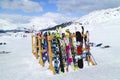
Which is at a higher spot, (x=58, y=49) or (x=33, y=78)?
(x=58, y=49)

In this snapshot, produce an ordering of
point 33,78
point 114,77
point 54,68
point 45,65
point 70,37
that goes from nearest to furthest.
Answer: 1. point 114,77
2. point 33,78
3. point 54,68
4. point 70,37
5. point 45,65

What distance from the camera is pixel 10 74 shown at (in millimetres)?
15109

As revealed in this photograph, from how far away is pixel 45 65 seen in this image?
57.7 feet

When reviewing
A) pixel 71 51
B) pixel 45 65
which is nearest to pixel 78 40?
pixel 71 51

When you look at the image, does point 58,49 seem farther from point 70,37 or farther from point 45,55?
point 45,55

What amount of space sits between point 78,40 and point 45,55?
433 cm

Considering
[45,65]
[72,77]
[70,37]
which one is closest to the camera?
[72,77]

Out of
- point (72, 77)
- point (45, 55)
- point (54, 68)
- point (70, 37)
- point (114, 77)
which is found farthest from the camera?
point (45, 55)

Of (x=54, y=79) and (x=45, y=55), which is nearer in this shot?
(x=54, y=79)

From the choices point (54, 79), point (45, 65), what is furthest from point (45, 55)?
point (54, 79)

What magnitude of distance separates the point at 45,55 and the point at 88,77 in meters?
7.83

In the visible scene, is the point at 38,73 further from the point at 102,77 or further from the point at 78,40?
the point at 102,77

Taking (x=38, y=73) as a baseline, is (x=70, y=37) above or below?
above

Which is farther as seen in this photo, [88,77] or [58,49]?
[58,49]
